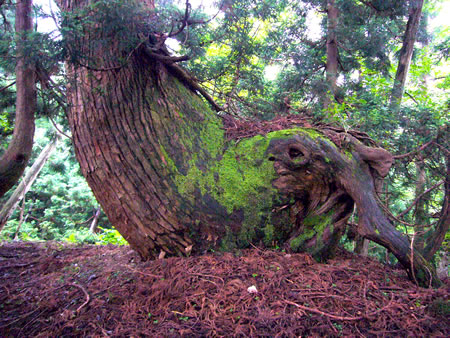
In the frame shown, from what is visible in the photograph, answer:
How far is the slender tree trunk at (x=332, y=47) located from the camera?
18.8ft

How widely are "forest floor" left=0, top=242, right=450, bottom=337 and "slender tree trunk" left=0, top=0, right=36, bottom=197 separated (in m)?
1.16

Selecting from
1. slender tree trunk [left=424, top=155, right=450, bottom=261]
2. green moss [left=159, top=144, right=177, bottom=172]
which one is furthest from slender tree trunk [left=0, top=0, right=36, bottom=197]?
slender tree trunk [left=424, top=155, right=450, bottom=261]

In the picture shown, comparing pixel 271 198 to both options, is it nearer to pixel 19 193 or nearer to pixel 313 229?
pixel 313 229

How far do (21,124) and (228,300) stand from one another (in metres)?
3.03

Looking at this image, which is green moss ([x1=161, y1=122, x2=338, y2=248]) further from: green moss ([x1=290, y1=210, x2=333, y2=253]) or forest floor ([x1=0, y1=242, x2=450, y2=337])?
forest floor ([x1=0, y1=242, x2=450, y2=337])

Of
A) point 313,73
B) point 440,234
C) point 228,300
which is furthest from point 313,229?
point 313,73

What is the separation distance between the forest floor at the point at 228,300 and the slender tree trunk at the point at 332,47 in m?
4.21

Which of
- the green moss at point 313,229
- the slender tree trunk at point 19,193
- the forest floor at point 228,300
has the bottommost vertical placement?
the slender tree trunk at point 19,193

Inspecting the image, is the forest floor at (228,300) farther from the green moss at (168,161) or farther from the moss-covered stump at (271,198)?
the green moss at (168,161)

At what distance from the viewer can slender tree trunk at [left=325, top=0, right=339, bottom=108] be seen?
573cm

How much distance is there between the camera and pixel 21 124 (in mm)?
3115

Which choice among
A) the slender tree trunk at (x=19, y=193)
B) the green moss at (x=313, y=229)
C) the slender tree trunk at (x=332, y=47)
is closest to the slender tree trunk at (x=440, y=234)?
the green moss at (x=313, y=229)

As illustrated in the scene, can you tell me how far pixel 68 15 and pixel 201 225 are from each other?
208 cm

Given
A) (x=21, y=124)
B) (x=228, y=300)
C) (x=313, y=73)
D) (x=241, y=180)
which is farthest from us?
(x=313, y=73)
